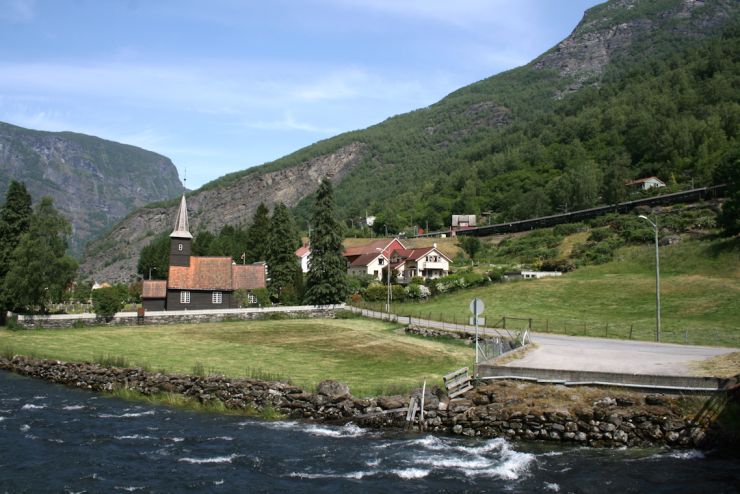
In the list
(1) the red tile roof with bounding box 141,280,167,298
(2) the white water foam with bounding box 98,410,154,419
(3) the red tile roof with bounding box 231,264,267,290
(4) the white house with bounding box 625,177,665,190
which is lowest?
(2) the white water foam with bounding box 98,410,154,419

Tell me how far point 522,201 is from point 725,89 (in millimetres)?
72477

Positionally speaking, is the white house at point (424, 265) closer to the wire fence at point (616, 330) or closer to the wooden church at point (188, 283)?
the wooden church at point (188, 283)

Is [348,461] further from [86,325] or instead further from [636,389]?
[86,325]

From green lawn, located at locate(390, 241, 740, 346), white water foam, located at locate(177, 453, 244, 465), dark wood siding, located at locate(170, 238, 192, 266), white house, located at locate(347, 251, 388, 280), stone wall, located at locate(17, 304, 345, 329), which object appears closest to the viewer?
white water foam, located at locate(177, 453, 244, 465)

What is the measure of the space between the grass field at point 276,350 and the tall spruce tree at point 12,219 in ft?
31.1

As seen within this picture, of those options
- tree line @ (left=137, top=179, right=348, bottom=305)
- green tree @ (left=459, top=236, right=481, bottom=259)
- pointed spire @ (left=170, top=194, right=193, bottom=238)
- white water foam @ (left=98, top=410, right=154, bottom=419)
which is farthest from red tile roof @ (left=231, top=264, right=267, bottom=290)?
green tree @ (left=459, top=236, right=481, bottom=259)

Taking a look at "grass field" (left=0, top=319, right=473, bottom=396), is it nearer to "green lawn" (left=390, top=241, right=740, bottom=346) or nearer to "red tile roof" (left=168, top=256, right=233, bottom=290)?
"red tile roof" (left=168, top=256, right=233, bottom=290)

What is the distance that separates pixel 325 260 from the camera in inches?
2702

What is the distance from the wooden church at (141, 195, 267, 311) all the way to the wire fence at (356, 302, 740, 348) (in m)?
22.3

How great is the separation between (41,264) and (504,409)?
47.7m

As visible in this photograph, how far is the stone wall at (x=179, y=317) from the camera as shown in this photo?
57031 mm

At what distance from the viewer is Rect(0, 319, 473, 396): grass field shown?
3303 centimetres

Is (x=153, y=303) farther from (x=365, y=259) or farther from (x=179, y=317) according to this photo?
(x=365, y=259)

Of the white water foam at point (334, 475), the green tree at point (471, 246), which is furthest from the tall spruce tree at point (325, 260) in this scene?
the green tree at point (471, 246)
